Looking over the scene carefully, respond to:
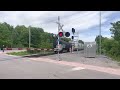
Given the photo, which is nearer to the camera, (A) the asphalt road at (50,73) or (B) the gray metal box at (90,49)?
(A) the asphalt road at (50,73)

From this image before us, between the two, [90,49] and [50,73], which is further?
[90,49]

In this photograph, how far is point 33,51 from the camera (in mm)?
A: 47969

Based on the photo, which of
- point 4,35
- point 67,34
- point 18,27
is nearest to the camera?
point 67,34

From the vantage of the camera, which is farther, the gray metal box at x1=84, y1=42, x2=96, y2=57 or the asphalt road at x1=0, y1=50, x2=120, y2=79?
the gray metal box at x1=84, y1=42, x2=96, y2=57

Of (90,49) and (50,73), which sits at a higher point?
(90,49)

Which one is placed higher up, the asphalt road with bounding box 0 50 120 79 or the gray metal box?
the gray metal box

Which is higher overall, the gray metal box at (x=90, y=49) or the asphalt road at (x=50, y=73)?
the gray metal box at (x=90, y=49)
